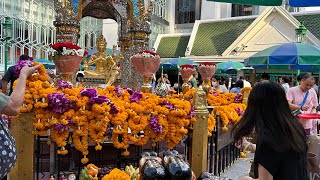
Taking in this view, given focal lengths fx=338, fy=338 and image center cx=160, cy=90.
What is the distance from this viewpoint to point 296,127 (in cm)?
251

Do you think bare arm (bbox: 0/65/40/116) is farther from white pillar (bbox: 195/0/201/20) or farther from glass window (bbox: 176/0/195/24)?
white pillar (bbox: 195/0/201/20)

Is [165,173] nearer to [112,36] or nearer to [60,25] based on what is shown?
[60,25]

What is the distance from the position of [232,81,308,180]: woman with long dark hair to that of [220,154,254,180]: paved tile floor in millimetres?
3703

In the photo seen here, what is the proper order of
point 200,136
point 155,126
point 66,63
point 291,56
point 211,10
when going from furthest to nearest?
point 211,10 → point 291,56 → point 66,63 → point 200,136 → point 155,126

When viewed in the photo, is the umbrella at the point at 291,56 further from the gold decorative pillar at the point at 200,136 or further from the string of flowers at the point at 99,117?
the string of flowers at the point at 99,117

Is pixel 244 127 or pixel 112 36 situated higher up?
pixel 112 36

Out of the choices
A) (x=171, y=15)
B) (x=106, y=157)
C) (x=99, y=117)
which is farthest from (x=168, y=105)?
(x=171, y=15)

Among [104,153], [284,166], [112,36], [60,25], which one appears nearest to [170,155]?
[284,166]

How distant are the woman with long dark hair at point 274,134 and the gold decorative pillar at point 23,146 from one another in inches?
98.2

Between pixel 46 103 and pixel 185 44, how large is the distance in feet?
76.9

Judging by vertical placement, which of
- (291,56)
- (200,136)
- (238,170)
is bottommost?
(238,170)

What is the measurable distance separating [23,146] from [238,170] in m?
4.23

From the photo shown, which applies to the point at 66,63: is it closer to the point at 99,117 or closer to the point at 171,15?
the point at 99,117

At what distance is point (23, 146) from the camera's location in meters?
3.88
